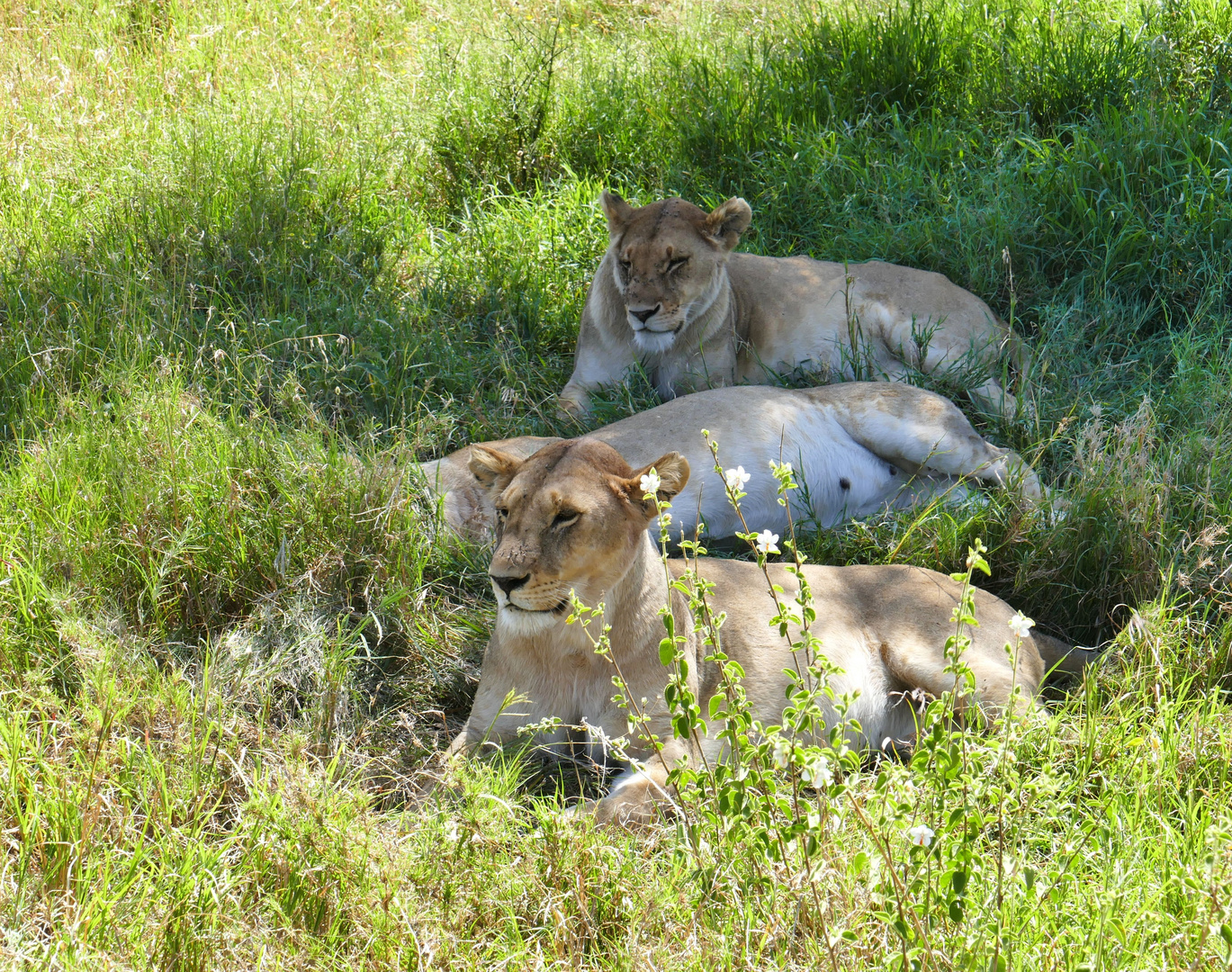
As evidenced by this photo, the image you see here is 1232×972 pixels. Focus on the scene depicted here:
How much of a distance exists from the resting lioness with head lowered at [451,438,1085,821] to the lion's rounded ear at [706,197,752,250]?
2.27m

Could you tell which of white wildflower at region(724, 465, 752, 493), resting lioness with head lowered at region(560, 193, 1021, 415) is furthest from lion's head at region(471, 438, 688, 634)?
resting lioness with head lowered at region(560, 193, 1021, 415)

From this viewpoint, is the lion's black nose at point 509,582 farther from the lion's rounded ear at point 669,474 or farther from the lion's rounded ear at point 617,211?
the lion's rounded ear at point 617,211

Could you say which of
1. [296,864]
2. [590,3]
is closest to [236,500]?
[296,864]

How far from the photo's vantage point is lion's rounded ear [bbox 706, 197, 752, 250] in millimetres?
5559

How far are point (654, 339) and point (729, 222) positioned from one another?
0.64m

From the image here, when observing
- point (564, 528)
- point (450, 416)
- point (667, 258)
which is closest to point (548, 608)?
point (564, 528)

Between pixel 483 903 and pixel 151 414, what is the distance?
2283 millimetres

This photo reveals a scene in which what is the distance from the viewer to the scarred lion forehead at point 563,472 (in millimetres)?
3158

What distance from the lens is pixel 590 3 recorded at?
9.03m

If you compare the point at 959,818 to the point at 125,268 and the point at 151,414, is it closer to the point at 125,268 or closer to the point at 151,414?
the point at 151,414

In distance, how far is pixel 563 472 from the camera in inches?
127

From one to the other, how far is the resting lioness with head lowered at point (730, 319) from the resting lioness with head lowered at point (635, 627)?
6.30 feet

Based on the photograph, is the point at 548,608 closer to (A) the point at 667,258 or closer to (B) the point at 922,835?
(B) the point at 922,835

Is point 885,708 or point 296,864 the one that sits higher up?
point 296,864
